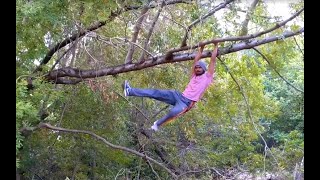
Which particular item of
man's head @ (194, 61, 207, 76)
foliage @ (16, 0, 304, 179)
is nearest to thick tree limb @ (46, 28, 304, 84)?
foliage @ (16, 0, 304, 179)

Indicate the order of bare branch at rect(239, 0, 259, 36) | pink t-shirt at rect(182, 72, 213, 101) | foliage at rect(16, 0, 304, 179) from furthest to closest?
foliage at rect(16, 0, 304, 179) < bare branch at rect(239, 0, 259, 36) < pink t-shirt at rect(182, 72, 213, 101)

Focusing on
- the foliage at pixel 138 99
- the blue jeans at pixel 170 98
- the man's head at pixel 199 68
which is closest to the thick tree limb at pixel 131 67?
the foliage at pixel 138 99

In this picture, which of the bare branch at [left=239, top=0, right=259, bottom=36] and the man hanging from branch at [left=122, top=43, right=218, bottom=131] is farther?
the bare branch at [left=239, top=0, right=259, bottom=36]

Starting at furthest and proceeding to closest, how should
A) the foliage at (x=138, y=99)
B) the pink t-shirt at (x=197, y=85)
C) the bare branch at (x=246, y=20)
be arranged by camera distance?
1. the foliage at (x=138, y=99)
2. the bare branch at (x=246, y=20)
3. the pink t-shirt at (x=197, y=85)

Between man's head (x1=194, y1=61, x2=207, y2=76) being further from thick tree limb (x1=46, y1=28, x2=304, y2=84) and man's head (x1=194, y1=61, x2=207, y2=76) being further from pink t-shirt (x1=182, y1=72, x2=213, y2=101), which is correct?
thick tree limb (x1=46, y1=28, x2=304, y2=84)

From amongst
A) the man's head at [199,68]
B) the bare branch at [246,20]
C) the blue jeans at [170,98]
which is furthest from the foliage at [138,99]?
the blue jeans at [170,98]

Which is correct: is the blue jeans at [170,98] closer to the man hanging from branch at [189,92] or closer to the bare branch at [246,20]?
the man hanging from branch at [189,92]

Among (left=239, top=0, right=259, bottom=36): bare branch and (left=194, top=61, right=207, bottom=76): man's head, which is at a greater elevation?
(left=239, top=0, right=259, bottom=36): bare branch

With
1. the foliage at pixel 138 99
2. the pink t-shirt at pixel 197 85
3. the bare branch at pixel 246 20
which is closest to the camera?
the pink t-shirt at pixel 197 85

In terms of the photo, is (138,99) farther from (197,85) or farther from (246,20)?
(197,85)

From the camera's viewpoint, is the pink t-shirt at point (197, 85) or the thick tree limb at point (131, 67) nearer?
the pink t-shirt at point (197, 85)

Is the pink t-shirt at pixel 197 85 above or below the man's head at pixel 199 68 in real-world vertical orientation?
below

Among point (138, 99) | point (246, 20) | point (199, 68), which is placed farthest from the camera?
point (138, 99)

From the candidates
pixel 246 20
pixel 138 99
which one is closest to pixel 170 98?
pixel 246 20
